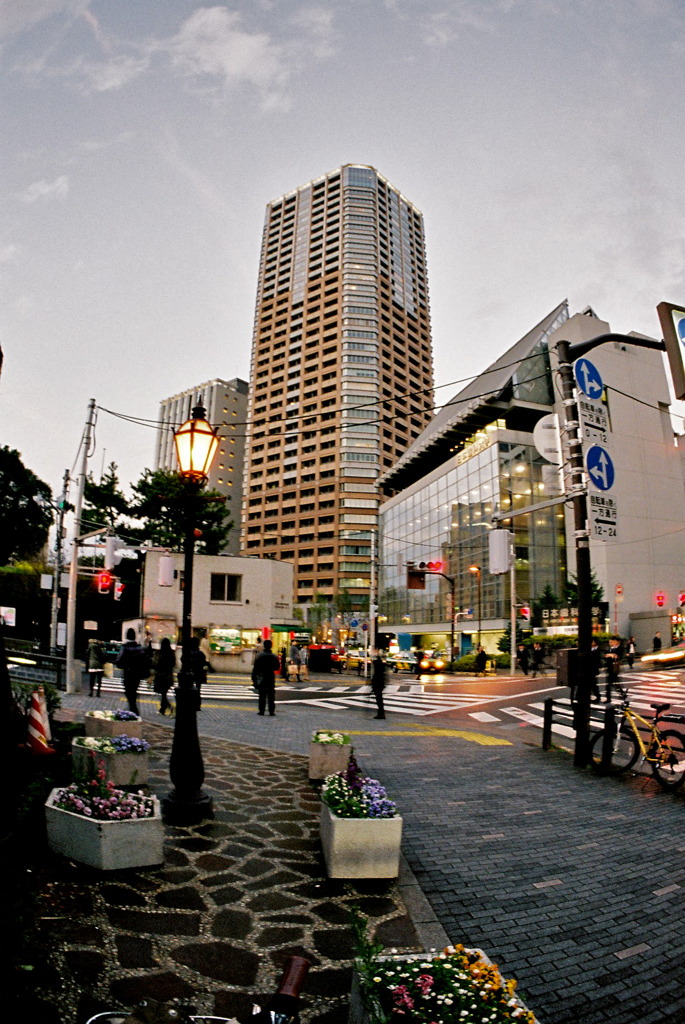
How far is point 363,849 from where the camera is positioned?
5.11 meters

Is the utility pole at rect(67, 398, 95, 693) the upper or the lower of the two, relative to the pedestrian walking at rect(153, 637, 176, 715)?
upper

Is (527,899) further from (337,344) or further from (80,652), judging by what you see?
(337,344)

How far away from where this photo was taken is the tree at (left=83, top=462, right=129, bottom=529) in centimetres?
4325

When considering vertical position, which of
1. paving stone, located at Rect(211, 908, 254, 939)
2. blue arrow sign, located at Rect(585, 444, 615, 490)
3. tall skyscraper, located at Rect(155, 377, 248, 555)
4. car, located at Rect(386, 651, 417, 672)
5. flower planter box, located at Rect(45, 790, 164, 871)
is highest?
tall skyscraper, located at Rect(155, 377, 248, 555)

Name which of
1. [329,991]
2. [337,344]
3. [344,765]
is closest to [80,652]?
[344,765]

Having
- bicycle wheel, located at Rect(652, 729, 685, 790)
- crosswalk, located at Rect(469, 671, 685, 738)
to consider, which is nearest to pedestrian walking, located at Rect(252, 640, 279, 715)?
crosswalk, located at Rect(469, 671, 685, 738)

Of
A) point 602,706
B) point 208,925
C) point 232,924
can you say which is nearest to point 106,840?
point 208,925

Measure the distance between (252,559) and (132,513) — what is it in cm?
1527

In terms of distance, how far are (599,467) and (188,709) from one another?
8.67m

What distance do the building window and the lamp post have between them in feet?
87.5

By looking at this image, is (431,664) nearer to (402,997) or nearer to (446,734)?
(446,734)

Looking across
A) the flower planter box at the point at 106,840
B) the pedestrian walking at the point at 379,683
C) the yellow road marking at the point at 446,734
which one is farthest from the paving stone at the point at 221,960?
the pedestrian walking at the point at 379,683

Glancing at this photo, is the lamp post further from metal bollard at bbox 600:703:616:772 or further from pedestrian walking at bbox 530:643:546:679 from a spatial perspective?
pedestrian walking at bbox 530:643:546:679

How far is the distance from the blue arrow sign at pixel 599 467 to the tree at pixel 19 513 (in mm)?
49072
